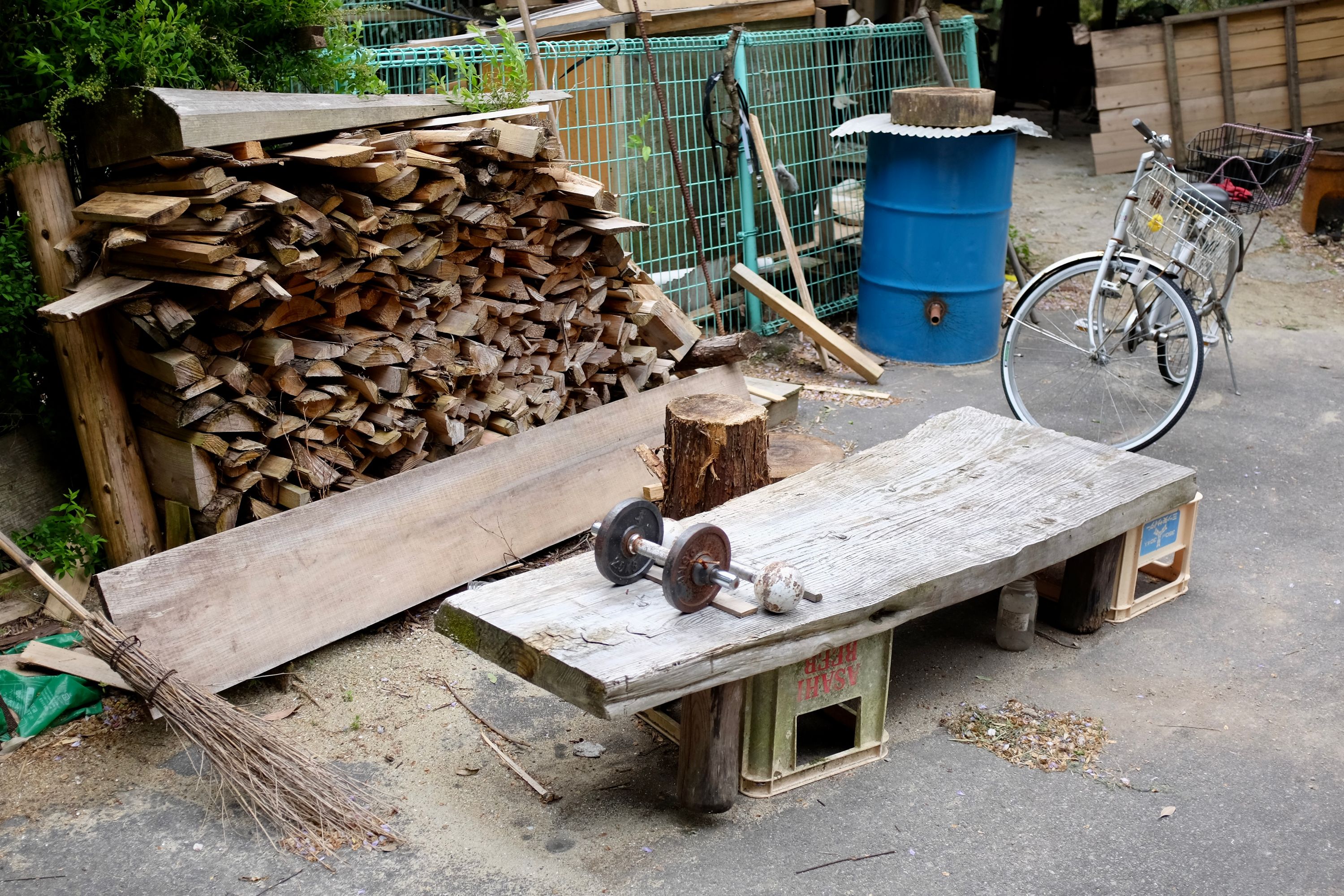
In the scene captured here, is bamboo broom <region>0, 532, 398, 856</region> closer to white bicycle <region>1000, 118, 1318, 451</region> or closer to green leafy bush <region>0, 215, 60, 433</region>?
green leafy bush <region>0, 215, 60, 433</region>

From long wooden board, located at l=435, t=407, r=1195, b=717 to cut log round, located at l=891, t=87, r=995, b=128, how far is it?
7.82ft

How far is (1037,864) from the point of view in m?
2.89

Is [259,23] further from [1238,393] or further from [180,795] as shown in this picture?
[1238,393]

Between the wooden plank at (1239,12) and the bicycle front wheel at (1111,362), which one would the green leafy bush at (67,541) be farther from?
the wooden plank at (1239,12)

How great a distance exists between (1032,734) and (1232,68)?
342 inches

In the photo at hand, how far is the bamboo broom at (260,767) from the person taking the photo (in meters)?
2.96

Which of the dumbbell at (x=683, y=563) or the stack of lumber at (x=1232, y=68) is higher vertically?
the stack of lumber at (x=1232, y=68)

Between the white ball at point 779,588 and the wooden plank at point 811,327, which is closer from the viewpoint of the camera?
the white ball at point 779,588

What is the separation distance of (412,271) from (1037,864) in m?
2.79

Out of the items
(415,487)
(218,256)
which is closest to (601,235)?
(415,487)

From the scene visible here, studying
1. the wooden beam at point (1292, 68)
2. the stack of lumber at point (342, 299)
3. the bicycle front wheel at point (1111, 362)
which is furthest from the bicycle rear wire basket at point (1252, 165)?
the wooden beam at point (1292, 68)

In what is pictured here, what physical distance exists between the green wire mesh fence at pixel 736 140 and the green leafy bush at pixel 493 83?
0.60 m

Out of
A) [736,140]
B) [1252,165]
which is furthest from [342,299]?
[1252,165]

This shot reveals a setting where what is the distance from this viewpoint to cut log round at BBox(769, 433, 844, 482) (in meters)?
4.61
